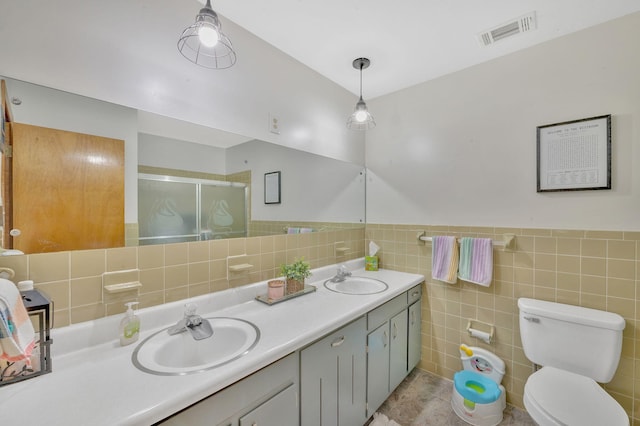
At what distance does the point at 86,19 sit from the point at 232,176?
0.84 meters

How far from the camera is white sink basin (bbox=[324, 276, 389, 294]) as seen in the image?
190 cm

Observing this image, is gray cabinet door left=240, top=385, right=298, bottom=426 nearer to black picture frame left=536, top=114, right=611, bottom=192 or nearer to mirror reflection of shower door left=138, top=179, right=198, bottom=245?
mirror reflection of shower door left=138, top=179, right=198, bottom=245

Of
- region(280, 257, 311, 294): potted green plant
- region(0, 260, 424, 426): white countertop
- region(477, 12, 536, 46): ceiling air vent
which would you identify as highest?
region(477, 12, 536, 46): ceiling air vent

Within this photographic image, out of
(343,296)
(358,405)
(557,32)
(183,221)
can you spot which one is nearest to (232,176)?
(183,221)

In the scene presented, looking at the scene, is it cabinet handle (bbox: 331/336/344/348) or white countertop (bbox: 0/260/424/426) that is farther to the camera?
cabinet handle (bbox: 331/336/344/348)

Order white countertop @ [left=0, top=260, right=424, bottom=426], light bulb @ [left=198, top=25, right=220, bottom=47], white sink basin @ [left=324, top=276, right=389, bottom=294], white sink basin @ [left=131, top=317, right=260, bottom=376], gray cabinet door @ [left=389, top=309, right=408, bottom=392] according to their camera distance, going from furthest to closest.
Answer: white sink basin @ [left=324, top=276, right=389, bottom=294] < gray cabinet door @ [left=389, top=309, right=408, bottom=392] < light bulb @ [left=198, top=25, right=220, bottom=47] < white sink basin @ [left=131, top=317, right=260, bottom=376] < white countertop @ [left=0, top=260, right=424, bottom=426]

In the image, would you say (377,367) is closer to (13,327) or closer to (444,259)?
(444,259)

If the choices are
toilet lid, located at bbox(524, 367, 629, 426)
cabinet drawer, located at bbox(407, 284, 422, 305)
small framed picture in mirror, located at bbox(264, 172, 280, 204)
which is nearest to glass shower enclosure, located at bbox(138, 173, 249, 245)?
small framed picture in mirror, located at bbox(264, 172, 280, 204)

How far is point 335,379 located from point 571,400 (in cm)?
110

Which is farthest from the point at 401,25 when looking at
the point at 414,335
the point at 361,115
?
the point at 414,335

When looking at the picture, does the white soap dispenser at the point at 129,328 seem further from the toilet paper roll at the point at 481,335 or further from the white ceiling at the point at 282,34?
the toilet paper roll at the point at 481,335

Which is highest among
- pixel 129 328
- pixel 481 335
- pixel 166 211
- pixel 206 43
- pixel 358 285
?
pixel 206 43

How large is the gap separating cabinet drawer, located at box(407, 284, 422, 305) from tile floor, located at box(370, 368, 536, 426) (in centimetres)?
64

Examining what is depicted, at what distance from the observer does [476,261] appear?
Result: 1846 millimetres
